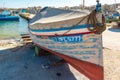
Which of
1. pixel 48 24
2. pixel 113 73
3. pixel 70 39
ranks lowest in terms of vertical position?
pixel 113 73

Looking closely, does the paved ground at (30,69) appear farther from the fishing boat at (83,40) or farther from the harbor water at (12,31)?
the harbor water at (12,31)

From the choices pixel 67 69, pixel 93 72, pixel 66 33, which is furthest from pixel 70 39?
pixel 67 69

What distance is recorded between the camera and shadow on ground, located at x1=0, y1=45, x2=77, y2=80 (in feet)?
22.4

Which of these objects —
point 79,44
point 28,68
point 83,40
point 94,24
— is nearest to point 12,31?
point 28,68

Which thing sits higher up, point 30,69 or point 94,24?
point 94,24

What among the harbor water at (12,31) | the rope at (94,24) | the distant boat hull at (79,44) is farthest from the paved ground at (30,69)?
the harbor water at (12,31)

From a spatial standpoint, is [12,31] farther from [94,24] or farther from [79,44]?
[94,24]

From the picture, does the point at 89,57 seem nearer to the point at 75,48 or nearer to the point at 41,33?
the point at 75,48

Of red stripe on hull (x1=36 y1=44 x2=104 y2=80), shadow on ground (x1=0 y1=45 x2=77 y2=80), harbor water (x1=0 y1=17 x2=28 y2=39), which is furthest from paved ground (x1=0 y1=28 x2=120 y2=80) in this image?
harbor water (x1=0 y1=17 x2=28 y2=39)

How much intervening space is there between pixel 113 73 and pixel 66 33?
2408 mm

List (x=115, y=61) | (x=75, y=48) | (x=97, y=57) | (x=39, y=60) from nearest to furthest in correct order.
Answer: (x=97, y=57) → (x=75, y=48) → (x=115, y=61) → (x=39, y=60)

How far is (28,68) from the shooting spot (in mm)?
7723

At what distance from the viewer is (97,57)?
5504 mm

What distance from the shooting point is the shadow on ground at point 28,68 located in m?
6.82
